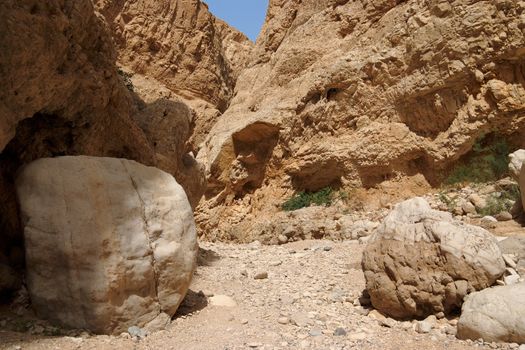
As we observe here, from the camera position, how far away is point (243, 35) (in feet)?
92.9

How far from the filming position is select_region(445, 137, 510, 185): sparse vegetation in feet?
26.5

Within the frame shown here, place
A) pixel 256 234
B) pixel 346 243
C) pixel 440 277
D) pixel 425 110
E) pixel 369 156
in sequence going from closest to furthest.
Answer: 1. pixel 440 277
2. pixel 346 243
3. pixel 425 110
4. pixel 369 156
5. pixel 256 234

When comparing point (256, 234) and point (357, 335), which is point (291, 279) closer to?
point (357, 335)

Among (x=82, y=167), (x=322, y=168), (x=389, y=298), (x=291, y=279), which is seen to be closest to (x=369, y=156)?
(x=322, y=168)

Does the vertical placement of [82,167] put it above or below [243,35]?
below

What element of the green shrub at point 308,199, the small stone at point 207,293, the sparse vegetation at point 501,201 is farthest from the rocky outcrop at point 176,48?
the small stone at point 207,293

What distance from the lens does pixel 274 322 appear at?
392 centimetres

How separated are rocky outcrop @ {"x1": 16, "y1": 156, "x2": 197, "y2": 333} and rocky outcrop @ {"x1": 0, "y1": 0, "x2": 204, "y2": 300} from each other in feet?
1.89

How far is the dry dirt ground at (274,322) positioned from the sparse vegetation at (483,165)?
150 inches

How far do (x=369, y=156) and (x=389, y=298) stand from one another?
6.10 metres

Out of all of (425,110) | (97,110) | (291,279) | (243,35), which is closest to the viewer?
(97,110)

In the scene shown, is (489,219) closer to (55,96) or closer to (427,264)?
(427,264)

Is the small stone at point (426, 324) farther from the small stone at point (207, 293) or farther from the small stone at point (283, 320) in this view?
the small stone at point (207, 293)

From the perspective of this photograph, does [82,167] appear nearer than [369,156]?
Yes
